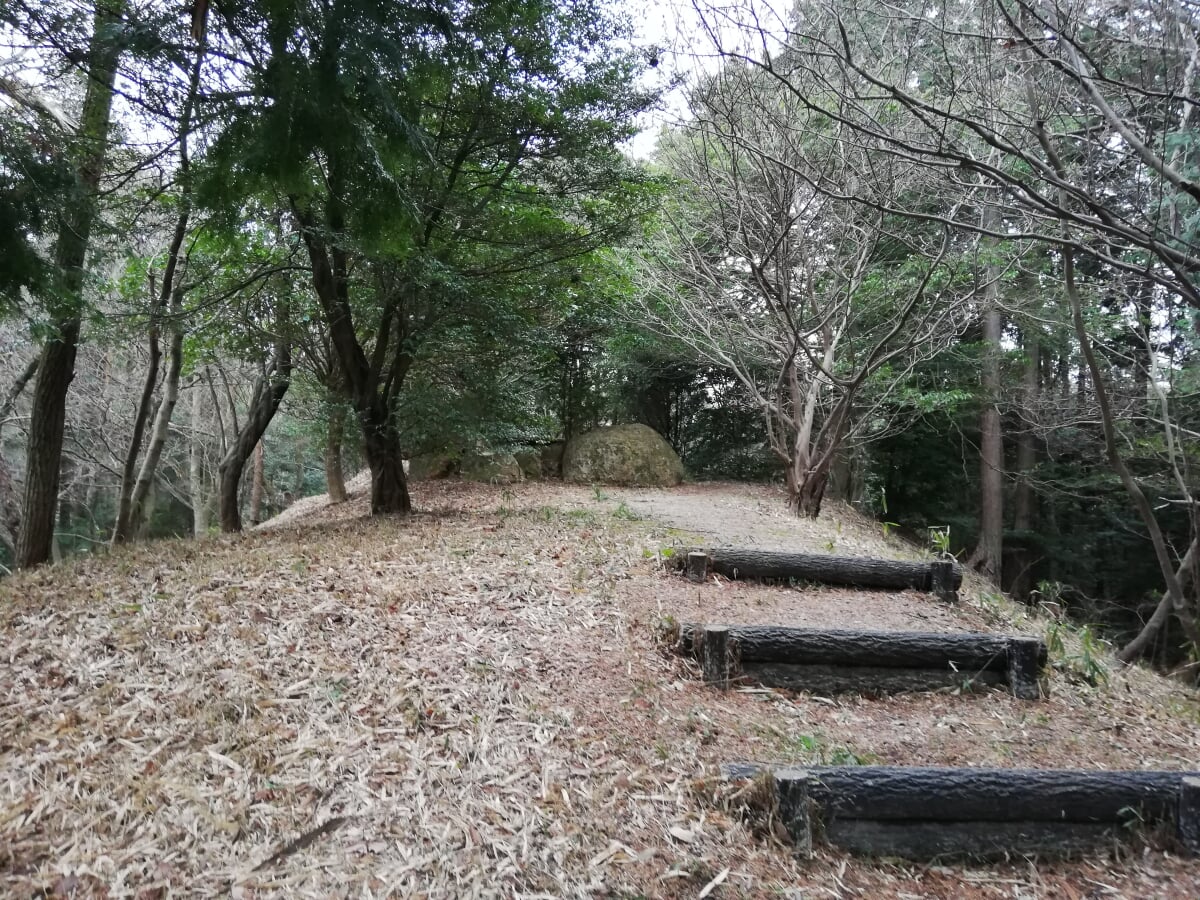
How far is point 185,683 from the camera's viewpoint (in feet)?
9.87

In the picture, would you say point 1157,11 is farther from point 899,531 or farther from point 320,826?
point 899,531

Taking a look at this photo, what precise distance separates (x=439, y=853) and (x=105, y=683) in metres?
1.85

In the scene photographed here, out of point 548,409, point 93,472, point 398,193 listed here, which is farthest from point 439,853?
point 93,472

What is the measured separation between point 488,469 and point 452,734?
8416 millimetres

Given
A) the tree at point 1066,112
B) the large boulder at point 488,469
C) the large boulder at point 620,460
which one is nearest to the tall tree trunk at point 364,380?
the large boulder at point 488,469

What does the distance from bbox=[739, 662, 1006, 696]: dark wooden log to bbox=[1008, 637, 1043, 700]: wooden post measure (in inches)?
7.0

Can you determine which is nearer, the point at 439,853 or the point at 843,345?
the point at 439,853

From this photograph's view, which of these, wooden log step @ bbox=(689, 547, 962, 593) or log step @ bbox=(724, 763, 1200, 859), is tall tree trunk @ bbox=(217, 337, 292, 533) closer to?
wooden log step @ bbox=(689, 547, 962, 593)

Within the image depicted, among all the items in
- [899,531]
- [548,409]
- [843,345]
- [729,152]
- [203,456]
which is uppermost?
[729,152]

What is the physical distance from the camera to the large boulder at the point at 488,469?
36.1 ft

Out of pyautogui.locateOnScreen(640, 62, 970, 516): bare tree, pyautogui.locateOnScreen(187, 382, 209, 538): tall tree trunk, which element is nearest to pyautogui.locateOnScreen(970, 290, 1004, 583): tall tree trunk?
pyautogui.locateOnScreen(640, 62, 970, 516): bare tree

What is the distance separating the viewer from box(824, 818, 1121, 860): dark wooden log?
2492mm

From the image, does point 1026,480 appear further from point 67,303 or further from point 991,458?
point 67,303

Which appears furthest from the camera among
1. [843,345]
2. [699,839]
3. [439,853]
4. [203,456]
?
[203,456]
